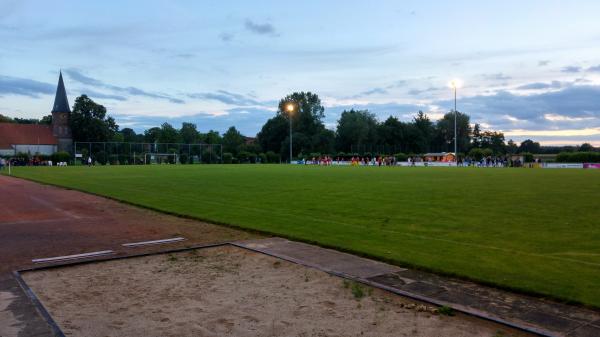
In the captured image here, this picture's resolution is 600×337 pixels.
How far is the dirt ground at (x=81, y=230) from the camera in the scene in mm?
9570

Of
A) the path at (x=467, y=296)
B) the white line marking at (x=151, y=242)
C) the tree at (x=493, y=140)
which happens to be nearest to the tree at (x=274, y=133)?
the tree at (x=493, y=140)

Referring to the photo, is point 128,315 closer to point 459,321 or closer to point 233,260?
point 233,260

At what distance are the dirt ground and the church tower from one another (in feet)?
338

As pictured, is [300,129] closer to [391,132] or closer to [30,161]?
[391,132]

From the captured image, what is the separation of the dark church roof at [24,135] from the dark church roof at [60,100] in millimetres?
6204

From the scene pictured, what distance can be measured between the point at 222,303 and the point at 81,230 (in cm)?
772

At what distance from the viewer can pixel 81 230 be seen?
476 inches

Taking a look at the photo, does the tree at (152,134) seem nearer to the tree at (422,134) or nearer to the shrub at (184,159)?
the shrub at (184,159)

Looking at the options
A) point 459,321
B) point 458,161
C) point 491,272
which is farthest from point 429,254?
point 458,161

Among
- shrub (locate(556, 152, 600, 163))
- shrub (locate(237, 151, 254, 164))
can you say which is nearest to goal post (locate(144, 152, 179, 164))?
shrub (locate(237, 151, 254, 164))

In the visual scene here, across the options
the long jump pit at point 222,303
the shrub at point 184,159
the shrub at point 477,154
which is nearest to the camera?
the long jump pit at point 222,303

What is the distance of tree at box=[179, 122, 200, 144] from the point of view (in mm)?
147250

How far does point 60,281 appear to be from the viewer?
710cm

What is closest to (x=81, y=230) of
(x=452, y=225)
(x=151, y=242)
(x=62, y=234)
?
(x=62, y=234)
